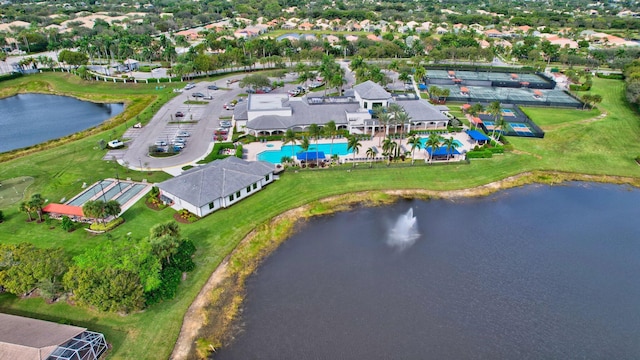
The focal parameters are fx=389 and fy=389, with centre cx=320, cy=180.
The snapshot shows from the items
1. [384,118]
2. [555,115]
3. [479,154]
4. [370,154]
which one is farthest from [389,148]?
[555,115]

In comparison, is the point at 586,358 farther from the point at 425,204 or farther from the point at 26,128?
the point at 26,128

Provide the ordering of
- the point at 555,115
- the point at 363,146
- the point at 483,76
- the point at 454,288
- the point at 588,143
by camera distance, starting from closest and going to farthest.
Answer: the point at 454,288 → the point at 363,146 → the point at 588,143 → the point at 555,115 → the point at 483,76

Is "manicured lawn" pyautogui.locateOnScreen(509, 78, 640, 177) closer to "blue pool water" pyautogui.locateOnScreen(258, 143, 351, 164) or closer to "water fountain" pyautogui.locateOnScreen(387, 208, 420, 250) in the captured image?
"water fountain" pyautogui.locateOnScreen(387, 208, 420, 250)

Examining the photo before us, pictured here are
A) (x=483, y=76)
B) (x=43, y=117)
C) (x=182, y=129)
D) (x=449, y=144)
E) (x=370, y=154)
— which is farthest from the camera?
(x=483, y=76)

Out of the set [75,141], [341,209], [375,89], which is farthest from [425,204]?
[75,141]

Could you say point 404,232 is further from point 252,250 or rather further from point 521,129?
point 521,129

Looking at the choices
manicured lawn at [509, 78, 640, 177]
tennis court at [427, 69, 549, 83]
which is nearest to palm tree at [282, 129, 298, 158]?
manicured lawn at [509, 78, 640, 177]

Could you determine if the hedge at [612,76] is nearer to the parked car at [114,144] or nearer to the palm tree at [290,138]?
the palm tree at [290,138]

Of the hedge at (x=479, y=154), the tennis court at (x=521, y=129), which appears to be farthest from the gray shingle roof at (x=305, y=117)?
the tennis court at (x=521, y=129)

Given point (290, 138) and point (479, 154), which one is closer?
point (290, 138)

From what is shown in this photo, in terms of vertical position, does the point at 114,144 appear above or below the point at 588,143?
above
